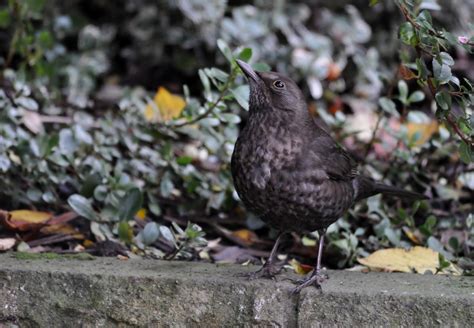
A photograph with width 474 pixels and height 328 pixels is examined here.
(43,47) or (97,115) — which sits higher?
(43,47)

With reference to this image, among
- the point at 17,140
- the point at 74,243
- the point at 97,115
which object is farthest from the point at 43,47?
the point at 74,243

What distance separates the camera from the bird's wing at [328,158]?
3752 millimetres

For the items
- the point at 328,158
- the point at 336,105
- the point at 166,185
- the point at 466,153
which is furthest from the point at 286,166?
the point at 336,105

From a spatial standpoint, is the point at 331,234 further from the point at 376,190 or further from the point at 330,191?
the point at 330,191

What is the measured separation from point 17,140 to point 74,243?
0.83 m

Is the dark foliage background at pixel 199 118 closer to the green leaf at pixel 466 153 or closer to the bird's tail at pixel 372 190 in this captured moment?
the green leaf at pixel 466 153

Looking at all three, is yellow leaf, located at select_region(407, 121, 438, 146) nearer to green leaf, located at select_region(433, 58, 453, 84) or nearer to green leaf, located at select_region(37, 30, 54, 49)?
green leaf, located at select_region(433, 58, 453, 84)

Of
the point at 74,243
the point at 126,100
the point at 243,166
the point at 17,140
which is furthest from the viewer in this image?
the point at 126,100

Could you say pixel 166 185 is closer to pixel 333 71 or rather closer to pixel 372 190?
pixel 372 190

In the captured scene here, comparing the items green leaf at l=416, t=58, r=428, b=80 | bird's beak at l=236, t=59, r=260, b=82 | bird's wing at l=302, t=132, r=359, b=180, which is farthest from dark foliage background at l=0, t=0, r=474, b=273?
bird's wing at l=302, t=132, r=359, b=180

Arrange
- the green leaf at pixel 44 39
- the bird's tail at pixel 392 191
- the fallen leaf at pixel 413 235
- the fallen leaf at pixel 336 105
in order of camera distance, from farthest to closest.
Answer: the fallen leaf at pixel 336 105
the green leaf at pixel 44 39
the fallen leaf at pixel 413 235
the bird's tail at pixel 392 191

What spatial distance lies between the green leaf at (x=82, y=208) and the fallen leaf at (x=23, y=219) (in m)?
0.18

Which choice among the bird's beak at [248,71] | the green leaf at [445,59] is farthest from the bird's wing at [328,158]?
the green leaf at [445,59]

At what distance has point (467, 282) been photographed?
3352 mm
